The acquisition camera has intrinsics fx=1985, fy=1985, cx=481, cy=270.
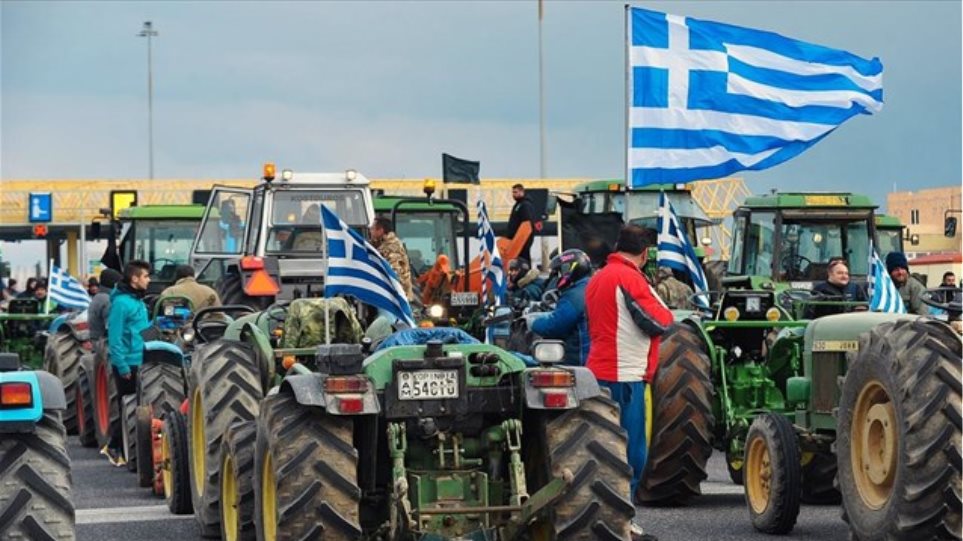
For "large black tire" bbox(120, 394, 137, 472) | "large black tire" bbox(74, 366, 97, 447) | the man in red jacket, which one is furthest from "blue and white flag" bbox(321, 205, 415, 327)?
"large black tire" bbox(74, 366, 97, 447)

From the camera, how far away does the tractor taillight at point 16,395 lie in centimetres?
858

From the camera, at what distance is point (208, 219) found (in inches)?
890

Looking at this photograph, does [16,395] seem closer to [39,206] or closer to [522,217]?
[522,217]

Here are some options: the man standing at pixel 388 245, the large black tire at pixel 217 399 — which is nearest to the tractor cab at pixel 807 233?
the man standing at pixel 388 245

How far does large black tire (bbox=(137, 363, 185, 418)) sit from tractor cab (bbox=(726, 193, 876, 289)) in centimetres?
1231

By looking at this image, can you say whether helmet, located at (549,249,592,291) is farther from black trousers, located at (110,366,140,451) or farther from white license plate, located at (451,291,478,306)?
white license plate, located at (451,291,478,306)

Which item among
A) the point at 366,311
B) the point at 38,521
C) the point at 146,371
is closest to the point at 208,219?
the point at 146,371

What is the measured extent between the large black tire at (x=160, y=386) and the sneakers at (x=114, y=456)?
6.37 feet

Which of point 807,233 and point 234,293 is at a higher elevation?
point 807,233

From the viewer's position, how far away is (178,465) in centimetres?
1452

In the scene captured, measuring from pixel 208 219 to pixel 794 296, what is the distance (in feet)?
25.2

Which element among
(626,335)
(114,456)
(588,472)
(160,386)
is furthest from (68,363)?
(588,472)

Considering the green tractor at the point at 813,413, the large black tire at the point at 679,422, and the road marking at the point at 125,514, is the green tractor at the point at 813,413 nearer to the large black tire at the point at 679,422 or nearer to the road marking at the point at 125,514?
the large black tire at the point at 679,422

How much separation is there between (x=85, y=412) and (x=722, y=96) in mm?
7717
